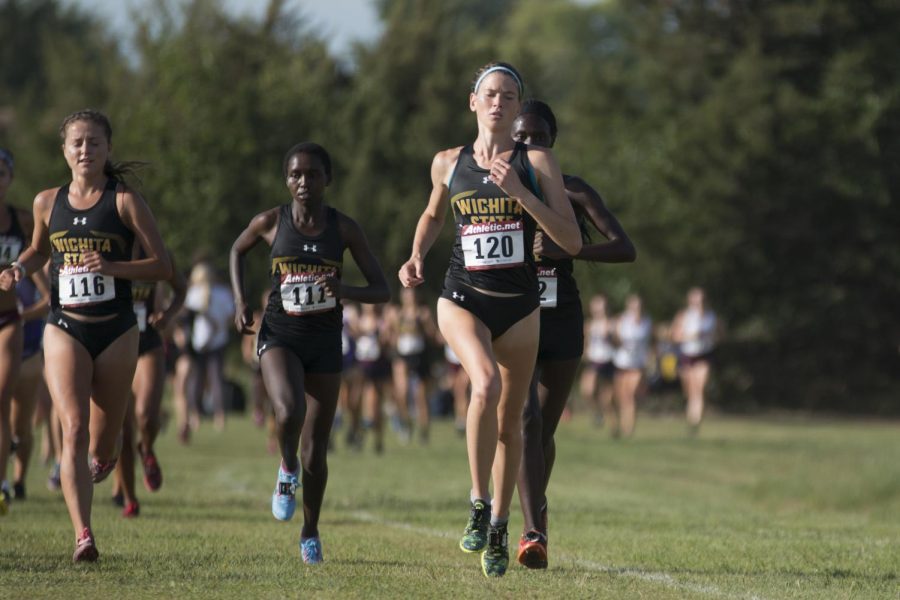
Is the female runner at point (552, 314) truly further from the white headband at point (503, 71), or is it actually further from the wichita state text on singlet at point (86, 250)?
the wichita state text on singlet at point (86, 250)

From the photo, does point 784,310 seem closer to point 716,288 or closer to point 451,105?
point 716,288

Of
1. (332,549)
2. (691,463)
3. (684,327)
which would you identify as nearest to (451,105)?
(684,327)

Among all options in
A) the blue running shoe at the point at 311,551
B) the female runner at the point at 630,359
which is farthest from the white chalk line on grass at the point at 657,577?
the female runner at the point at 630,359

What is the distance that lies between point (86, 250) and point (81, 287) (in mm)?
201

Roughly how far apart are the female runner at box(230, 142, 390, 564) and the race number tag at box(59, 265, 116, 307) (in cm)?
74

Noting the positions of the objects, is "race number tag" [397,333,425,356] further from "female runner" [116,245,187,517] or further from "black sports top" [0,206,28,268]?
"black sports top" [0,206,28,268]

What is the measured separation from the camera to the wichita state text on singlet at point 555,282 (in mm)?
9305

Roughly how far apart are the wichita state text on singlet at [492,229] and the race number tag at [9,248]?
→ 13.1 ft

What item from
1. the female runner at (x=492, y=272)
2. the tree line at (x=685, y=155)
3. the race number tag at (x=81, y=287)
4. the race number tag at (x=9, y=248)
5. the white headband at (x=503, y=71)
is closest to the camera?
the female runner at (x=492, y=272)

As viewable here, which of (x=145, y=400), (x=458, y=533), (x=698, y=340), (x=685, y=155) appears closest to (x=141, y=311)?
(x=145, y=400)

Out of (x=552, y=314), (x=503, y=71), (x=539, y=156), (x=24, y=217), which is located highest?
(x=503, y=71)

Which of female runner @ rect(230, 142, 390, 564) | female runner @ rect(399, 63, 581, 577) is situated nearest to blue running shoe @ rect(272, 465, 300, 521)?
female runner @ rect(230, 142, 390, 564)

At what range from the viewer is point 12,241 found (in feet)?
36.8

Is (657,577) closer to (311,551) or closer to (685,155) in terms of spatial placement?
(311,551)
